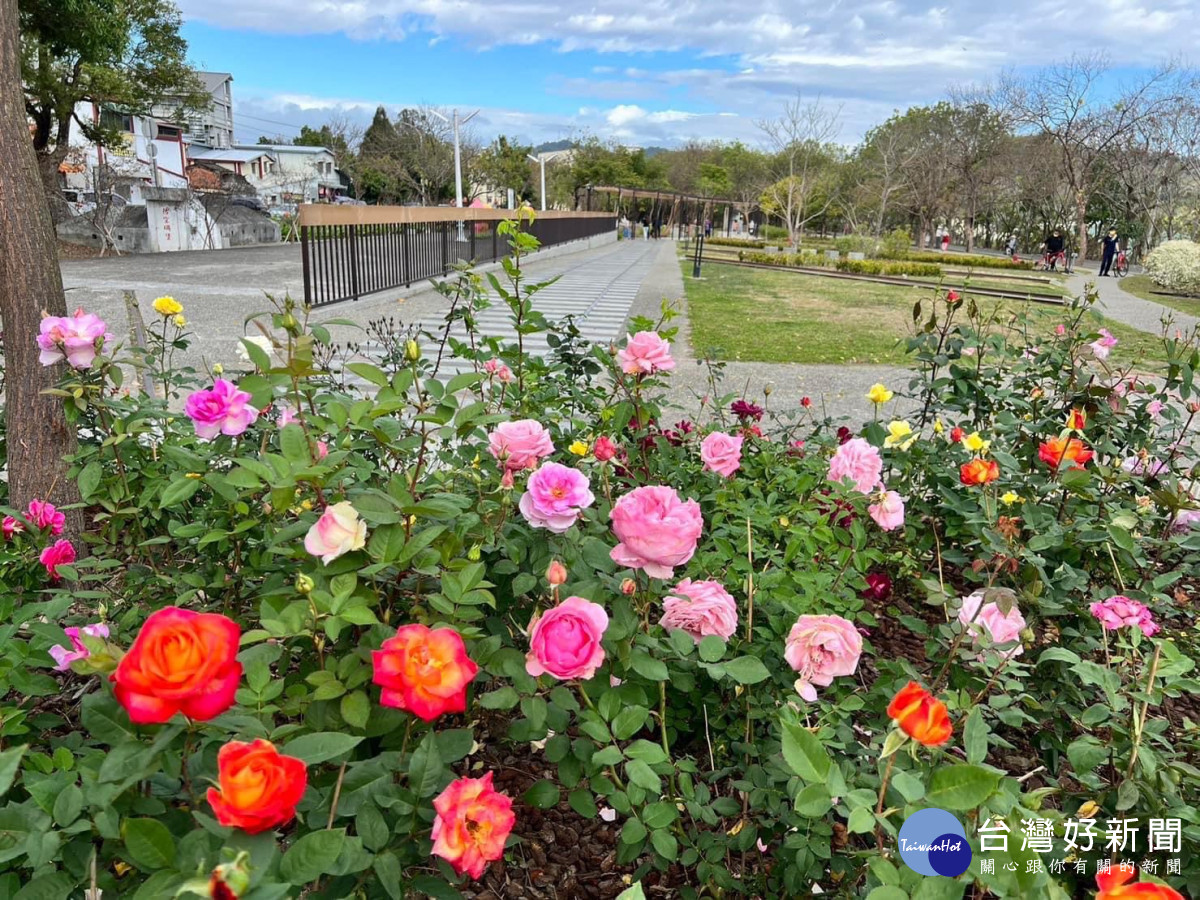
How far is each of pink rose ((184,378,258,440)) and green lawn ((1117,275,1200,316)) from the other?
14977 mm

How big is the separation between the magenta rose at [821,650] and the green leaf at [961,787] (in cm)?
28

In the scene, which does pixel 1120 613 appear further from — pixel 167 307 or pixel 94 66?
pixel 94 66

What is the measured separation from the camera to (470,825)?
0.80 meters

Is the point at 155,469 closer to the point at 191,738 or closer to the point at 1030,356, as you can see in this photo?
the point at 191,738

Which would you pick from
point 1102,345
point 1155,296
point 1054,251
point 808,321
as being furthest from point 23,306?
point 1054,251

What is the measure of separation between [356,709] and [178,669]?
1.00ft

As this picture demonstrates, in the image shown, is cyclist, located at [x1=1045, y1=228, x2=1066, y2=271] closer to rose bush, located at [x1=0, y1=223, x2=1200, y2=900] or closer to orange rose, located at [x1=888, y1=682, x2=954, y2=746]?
rose bush, located at [x1=0, y1=223, x2=1200, y2=900]

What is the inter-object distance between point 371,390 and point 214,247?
20122 mm

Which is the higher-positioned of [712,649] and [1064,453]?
[1064,453]

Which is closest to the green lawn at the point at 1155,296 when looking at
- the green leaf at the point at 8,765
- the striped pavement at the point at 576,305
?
the striped pavement at the point at 576,305

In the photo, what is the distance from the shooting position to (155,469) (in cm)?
150

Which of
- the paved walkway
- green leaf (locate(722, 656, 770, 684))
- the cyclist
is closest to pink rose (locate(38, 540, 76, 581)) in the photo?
green leaf (locate(722, 656, 770, 684))

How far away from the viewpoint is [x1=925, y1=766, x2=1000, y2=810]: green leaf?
75 centimetres

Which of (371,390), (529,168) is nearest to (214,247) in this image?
(371,390)
